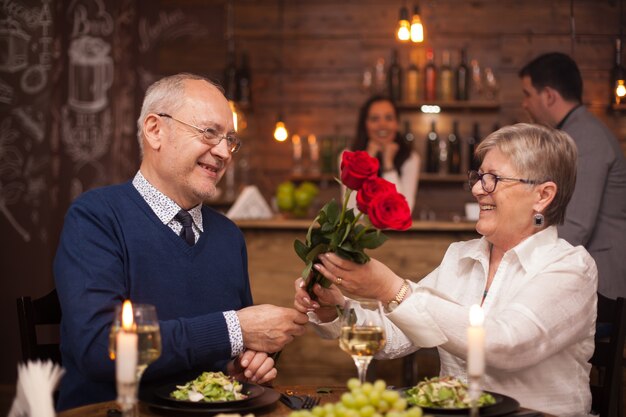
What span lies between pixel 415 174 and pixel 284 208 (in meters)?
0.98

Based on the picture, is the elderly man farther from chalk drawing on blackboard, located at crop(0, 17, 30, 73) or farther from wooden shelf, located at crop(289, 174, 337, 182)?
wooden shelf, located at crop(289, 174, 337, 182)

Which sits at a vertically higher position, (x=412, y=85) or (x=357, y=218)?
(x=412, y=85)

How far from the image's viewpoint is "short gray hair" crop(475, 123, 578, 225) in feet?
7.22

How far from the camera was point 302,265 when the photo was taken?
4.52 metres

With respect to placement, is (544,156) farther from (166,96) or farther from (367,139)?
(367,139)

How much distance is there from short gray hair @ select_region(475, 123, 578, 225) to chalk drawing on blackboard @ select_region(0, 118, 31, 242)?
122 inches

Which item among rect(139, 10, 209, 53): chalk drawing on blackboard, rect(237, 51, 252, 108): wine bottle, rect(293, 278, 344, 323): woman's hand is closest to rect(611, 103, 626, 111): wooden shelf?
rect(237, 51, 252, 108): wine bottle

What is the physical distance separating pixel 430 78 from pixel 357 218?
14.9 feet

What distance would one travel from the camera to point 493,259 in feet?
7.54

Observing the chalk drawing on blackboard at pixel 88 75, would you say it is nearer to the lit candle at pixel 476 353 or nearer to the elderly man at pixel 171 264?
the elderly man at pixel 171 264

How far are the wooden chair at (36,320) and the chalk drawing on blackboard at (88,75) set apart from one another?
9.15 feet

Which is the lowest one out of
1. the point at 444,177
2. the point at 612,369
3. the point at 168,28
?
the point at 612,369

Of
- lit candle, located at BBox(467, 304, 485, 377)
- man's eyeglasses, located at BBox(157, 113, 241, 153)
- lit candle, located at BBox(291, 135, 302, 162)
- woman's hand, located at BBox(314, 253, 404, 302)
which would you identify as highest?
lit candle, located at BBox(291, 135, 302, 162)

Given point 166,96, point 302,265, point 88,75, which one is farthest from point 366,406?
point 88,75
